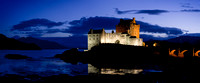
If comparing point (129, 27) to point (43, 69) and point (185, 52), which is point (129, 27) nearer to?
point (185, 52)

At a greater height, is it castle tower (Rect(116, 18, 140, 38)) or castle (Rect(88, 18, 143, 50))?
castle tower (Rect(116, 18, 140, 38))

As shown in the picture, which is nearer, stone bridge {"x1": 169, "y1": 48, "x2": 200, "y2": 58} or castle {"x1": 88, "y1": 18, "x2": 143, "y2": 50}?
stone bridge {"x1": 169, "y1": 48, "x2": 200, "y2": 58}

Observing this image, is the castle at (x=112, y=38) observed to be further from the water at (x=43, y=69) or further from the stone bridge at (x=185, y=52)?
the stone bridge at (x=185, y=52)

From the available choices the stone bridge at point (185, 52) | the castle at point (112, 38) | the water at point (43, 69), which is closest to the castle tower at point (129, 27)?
the castle at point (112, 38)

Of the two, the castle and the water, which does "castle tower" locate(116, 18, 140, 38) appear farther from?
the water

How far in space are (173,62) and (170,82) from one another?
2593 centimetres

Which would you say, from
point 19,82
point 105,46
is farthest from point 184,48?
point 19,82

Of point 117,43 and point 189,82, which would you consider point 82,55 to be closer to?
point 117,43

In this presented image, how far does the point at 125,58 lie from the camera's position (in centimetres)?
4638

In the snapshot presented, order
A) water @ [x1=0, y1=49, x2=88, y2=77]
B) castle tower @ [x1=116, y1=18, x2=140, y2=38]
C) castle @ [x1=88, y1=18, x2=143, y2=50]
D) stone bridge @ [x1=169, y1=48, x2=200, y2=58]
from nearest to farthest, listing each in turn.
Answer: water @ [x1=0, y1=49, x2=88, y2=77] → stone bridge @ [x1=169, y1=48, x2=200, y2=58] → castle @ [x1=88, y1=18, x2=143, y2=50] → castle tower @ [x1=116, y1=18, x2=140, y2=38]

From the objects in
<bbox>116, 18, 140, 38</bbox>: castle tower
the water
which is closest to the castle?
<bbox>116, 18, 140, 38</bbox>: castle tower

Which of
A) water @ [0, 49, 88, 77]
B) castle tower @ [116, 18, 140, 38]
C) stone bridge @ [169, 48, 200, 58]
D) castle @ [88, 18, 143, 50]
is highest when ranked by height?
castle tower @ [116, 18, 140, 38]

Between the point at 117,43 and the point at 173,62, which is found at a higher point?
the point at 117,43

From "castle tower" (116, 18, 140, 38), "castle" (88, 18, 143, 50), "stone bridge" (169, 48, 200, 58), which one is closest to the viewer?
"stone bridge" (169, 48, 200, 58)
